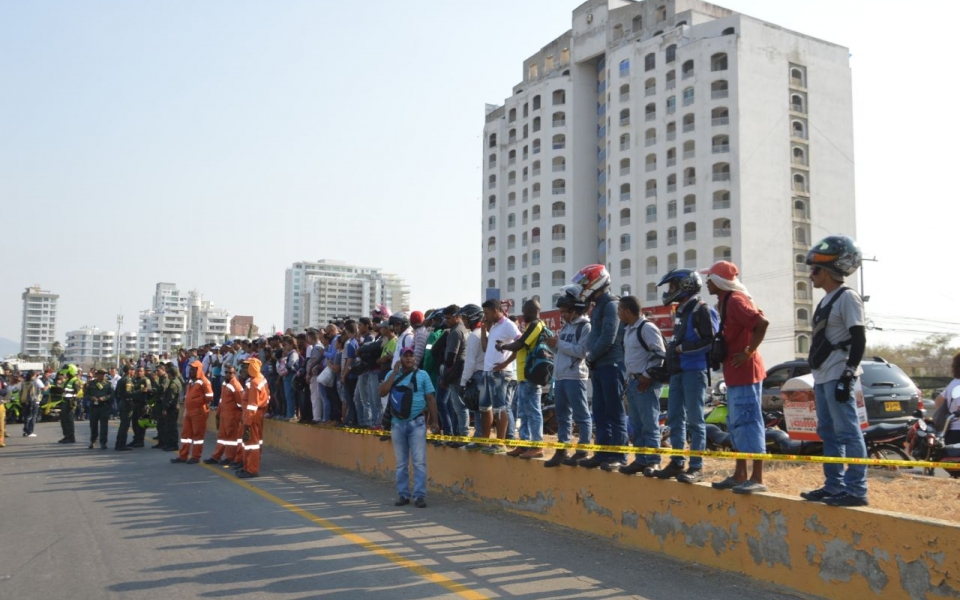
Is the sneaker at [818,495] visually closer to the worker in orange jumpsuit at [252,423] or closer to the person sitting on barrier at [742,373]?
the person sitting on barrier at [742,373]

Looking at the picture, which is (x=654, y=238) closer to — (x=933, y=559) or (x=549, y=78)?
(x=549, y=78)

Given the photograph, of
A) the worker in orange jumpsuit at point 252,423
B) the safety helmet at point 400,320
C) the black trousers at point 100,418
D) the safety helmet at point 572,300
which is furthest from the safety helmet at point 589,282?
the black trousers at point 100,418

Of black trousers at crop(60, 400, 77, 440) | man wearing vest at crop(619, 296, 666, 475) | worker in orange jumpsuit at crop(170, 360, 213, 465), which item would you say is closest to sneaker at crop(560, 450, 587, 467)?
man wearing vest at crop(619, 296, 666, 475)

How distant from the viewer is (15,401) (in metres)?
31.0

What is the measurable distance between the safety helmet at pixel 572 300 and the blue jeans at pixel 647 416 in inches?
42.3

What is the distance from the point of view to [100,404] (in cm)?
1955

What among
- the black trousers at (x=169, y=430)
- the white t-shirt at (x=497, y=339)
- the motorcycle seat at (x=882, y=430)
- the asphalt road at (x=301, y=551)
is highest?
the white t-shirt at (x=497, y=339)

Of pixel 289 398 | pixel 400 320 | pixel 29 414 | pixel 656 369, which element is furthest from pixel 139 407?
pixel 656 369

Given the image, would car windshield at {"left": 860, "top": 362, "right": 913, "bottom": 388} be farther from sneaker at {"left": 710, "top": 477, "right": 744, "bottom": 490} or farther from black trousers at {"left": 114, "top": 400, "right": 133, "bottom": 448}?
black trousers at {"left": 114, "top": 400, "right": 133, "bottom": 448}

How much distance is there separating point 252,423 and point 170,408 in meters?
6.19

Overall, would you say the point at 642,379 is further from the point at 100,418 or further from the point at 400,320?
the point at 100,418

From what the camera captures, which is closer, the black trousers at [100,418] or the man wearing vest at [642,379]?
the man wearing vest at [642,379]

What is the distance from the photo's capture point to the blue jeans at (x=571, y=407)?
8906 mm

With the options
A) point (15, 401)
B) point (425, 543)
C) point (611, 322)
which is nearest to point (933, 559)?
point (611, 322)
